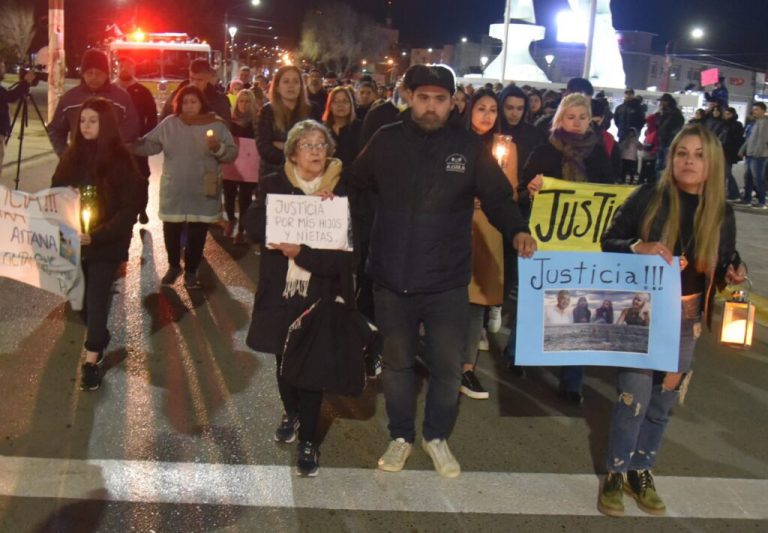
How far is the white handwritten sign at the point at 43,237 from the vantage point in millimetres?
4754

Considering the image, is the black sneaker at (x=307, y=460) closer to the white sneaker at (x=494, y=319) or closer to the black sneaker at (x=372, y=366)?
the black sneaker at (x=372, y=366)

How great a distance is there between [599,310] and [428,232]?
88 centimetres

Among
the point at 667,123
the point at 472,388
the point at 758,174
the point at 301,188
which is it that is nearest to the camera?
the point at 301,188

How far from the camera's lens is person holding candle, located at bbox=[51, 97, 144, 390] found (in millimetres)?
4906

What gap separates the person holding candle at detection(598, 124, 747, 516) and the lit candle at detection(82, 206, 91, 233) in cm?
300

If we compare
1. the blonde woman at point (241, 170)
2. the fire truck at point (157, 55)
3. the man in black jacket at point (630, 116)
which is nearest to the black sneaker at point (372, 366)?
the blonde woman at point (241, 170)

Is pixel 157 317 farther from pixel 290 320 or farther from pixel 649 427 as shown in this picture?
pixel 649 427

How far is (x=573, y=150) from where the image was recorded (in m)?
5.41

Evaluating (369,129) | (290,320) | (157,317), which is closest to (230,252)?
(157,317)

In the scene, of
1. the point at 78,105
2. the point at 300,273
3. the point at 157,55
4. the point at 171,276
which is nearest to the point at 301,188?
the point at 300,273

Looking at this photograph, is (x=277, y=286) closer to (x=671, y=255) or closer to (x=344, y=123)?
(x=671, y=255)

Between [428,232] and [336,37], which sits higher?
[336,37]

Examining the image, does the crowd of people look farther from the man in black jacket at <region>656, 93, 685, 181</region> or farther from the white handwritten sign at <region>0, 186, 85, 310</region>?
the man in black jacket at <region>656, 93, 685, 181</region>

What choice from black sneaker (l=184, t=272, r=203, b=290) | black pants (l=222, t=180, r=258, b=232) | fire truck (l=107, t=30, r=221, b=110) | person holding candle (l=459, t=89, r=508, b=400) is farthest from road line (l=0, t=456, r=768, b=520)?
fire truck (l=107, t=30, r=221, b=110)
